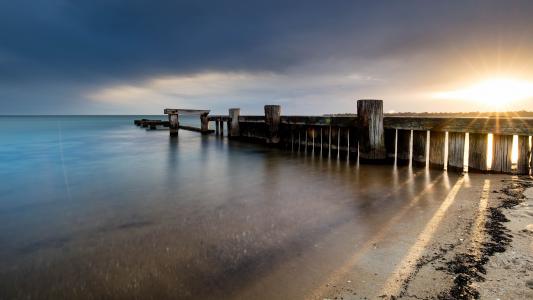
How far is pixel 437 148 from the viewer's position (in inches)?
275

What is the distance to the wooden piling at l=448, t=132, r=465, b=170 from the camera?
6.56m

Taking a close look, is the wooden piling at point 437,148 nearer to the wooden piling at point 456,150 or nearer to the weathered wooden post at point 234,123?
the wooden piling at point 456,150

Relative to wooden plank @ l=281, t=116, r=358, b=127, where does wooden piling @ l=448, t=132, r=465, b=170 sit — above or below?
below

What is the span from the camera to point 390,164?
26.0ft

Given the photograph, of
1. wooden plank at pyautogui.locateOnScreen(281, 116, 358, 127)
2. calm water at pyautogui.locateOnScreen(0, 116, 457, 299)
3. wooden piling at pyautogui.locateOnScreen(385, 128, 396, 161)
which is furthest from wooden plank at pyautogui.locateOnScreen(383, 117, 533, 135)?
wooden plank at pyautogui.locateOnScreen(281, 116, 358, 127)

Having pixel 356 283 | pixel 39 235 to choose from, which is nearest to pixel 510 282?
pixel 356 283

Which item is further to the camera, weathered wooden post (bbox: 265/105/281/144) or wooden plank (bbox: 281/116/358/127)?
weathered wooden post (bbox: 265/105/281/144)

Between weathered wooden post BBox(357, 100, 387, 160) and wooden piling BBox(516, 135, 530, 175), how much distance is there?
2884mm

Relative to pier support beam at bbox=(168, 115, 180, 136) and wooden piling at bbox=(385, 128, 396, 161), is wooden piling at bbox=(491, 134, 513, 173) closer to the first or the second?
wooden piling at bbox=(385, 128, 396, 161)

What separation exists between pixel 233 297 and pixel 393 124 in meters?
6.68

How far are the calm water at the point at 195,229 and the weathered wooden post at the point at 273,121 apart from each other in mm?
5814

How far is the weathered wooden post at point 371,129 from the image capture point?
792cm

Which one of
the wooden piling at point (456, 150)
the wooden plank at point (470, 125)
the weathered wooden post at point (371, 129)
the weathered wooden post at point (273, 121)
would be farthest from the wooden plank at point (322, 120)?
the wooden piling at point (456, 150)

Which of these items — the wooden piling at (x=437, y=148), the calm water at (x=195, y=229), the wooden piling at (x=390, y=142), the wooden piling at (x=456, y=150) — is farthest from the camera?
the wooden piling at (x=390, y=142)
